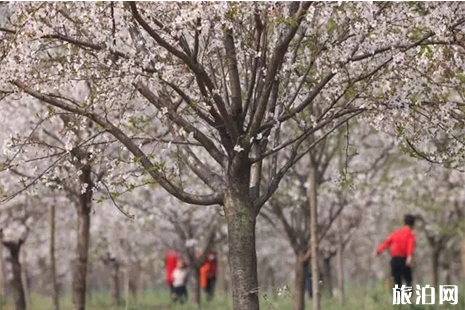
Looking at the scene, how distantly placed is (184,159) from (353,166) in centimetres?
1158

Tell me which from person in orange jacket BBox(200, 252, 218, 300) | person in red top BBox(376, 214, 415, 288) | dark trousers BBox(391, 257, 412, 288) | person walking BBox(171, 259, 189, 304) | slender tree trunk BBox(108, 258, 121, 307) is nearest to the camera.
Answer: person in red top BBox(376, 214, 415, 288)

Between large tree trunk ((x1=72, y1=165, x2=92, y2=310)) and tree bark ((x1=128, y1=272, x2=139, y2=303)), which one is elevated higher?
large tree trunk ((x1=72, y1=165, x2=92, y2=310))

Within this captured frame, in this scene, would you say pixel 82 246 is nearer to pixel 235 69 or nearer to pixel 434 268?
pixel 235 69

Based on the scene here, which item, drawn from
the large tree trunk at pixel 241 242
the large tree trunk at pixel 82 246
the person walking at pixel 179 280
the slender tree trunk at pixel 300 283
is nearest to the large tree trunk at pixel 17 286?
the person walking at pixel 179 280

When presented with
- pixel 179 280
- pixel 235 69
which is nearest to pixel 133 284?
pixel 179 280

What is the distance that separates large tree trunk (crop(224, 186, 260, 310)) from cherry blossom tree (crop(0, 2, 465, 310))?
11mm

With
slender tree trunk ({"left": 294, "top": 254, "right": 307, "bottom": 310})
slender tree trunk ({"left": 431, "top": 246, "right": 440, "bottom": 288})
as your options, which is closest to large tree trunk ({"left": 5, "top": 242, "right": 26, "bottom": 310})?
slender tree trunk ({"left": 294, "top": 254, "right": 307, "bottom": 310})

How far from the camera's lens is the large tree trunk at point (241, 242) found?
1012 centimetres

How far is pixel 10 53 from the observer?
9.28 meters

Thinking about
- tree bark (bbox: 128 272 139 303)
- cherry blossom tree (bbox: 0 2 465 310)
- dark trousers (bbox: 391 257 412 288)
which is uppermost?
cherry blossom tree (bbox: 0 2 465 310)

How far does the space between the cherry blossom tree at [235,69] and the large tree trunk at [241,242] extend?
1 cm

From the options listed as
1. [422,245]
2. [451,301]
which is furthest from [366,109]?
[422,245]

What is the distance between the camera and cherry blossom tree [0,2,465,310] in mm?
9188

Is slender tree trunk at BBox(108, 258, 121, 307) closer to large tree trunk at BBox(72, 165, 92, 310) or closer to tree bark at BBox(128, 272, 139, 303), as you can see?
tree bark at BBox(128, 272, 139, 303)
